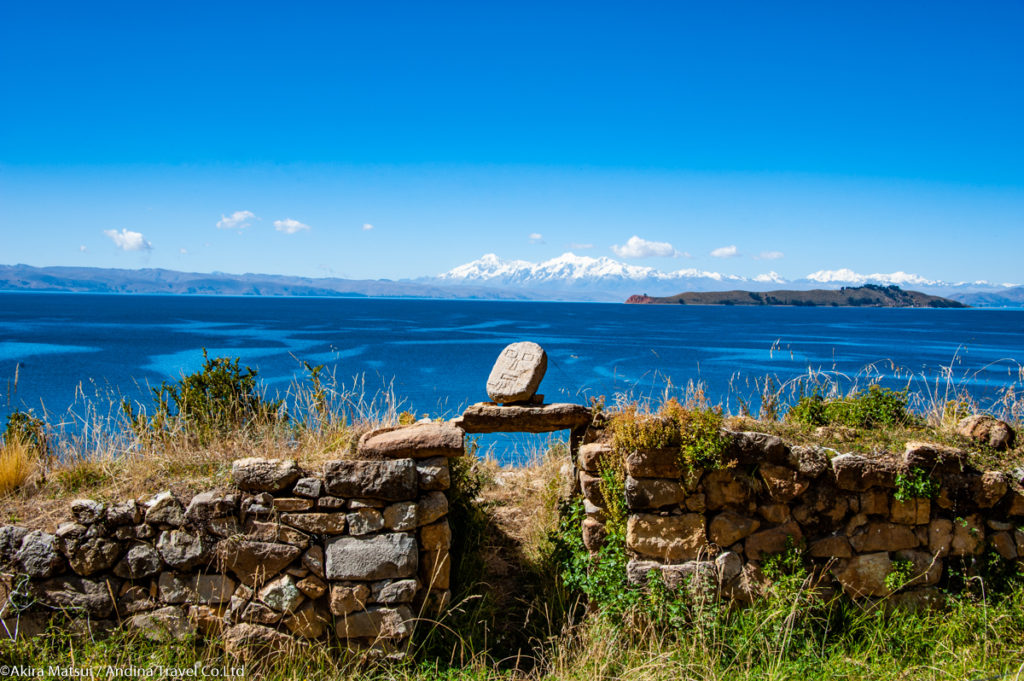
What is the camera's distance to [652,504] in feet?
19.6

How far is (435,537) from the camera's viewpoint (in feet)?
19.2

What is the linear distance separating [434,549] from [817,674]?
3484 mm

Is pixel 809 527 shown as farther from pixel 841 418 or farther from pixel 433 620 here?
pixel 433 620

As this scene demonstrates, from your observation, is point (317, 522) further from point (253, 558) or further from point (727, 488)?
point (727, 488)

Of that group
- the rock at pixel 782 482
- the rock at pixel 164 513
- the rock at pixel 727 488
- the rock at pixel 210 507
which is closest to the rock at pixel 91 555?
the rock at pixel 164 513

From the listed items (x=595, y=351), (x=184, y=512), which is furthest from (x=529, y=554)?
(x=595, y=351)

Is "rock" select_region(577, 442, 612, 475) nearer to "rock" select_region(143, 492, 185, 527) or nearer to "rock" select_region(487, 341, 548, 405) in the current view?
"rock" select_region(487, 341, 548, 405)

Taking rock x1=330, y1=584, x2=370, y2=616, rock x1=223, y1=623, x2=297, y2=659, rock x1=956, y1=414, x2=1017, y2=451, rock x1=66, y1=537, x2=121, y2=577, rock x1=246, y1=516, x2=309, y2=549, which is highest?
rock x1=956, y1=414, x2=1017, y2=451

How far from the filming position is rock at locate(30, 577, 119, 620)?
5.44 meters

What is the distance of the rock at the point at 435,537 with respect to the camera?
584cm

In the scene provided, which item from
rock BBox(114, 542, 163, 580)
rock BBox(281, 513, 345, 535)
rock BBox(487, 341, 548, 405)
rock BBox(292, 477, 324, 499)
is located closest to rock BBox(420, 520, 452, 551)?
rock BBox(281, 513, 345, 535)

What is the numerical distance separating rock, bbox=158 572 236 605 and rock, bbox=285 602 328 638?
2.02 feet

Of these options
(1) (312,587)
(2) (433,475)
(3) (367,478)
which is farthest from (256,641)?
(2) (433,475)

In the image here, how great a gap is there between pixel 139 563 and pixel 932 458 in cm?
732
